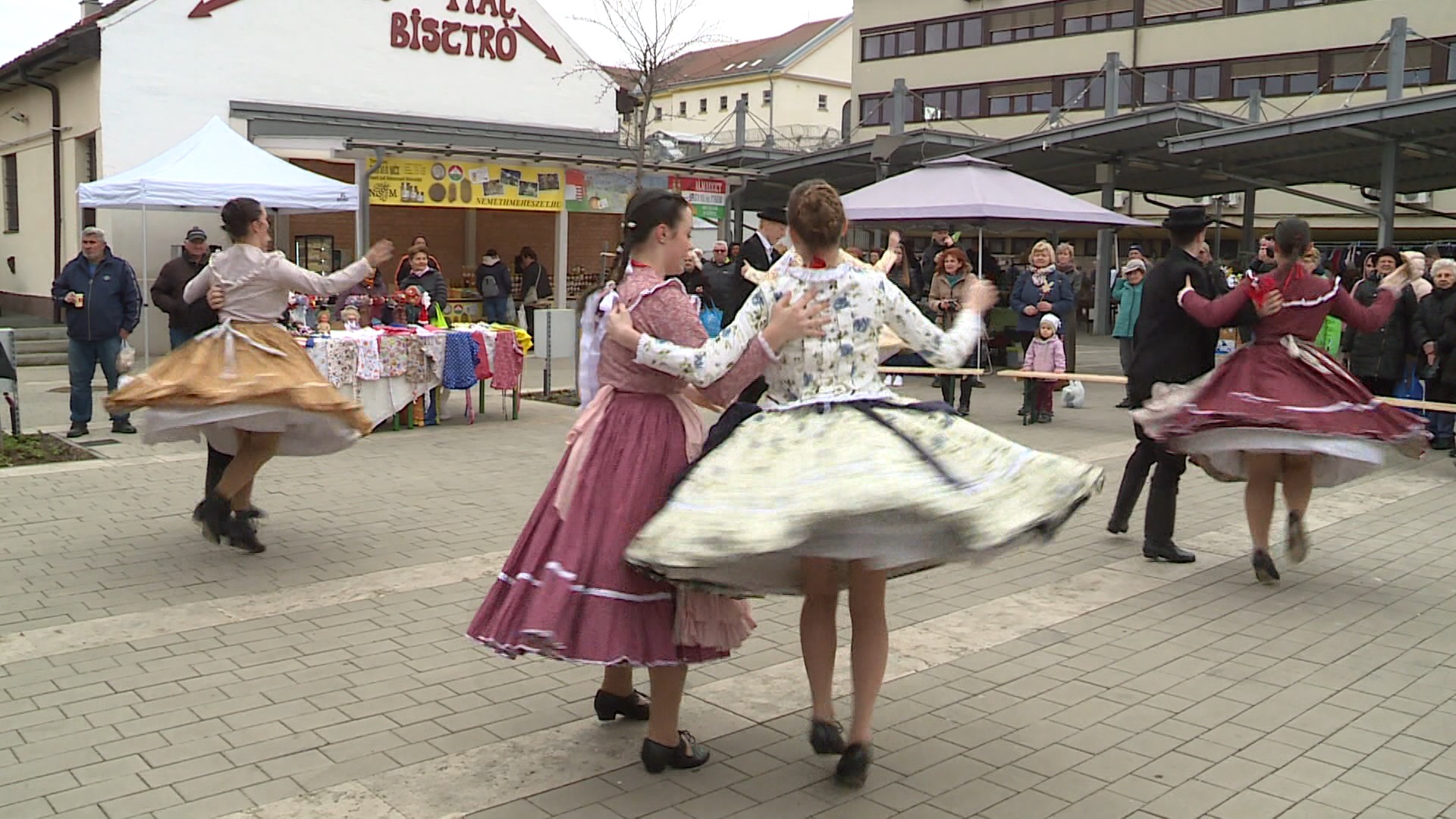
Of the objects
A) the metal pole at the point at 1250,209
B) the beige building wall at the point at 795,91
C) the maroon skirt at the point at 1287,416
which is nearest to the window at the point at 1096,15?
the metal pole at the point at 1250,209

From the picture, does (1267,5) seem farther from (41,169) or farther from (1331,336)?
(41,169)

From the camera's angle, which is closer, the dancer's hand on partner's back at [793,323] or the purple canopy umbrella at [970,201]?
the dancer's hand on partner's back at [793,323]

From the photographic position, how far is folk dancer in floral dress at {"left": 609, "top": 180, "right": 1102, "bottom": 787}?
11.0 feet

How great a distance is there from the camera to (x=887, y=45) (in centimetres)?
4738

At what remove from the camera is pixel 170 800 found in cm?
378

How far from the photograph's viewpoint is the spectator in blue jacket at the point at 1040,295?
1361 cm

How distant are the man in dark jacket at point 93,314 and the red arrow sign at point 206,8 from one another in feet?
29.3

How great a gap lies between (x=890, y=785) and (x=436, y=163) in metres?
15.6

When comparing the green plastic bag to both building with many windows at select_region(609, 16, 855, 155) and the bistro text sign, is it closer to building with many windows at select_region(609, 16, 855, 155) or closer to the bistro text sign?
the bistro text sign

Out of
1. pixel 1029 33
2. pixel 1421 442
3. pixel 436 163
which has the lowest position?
pixel 1421 442

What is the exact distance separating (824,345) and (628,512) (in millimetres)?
777

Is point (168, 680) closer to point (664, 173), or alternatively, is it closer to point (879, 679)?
point (879, 679)

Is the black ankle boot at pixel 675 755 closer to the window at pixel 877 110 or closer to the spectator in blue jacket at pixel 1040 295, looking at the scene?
the spectator in blue jacket at pixel 1040 295

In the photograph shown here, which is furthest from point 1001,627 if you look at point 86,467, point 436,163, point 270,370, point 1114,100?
point 1114,100
